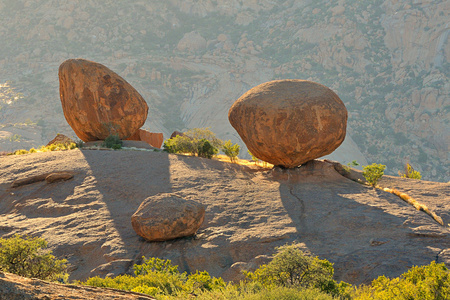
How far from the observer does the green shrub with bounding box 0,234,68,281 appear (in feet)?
25.1

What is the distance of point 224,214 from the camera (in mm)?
12219

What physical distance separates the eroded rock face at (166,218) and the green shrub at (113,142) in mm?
7946

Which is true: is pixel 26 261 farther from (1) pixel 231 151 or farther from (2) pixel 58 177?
(1) pixel 231 151

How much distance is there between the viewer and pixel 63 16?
9162 cm

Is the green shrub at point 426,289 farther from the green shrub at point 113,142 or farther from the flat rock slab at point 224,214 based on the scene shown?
the green shrub at point 113,142

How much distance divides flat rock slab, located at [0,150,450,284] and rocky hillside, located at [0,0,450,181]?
168 ft

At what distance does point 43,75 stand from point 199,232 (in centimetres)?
7855

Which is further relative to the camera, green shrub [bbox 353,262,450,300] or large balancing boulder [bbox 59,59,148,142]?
large balancing boulder [bbox 59,59,148,142]

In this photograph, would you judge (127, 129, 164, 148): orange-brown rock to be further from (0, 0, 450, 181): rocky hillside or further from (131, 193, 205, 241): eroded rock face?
(0, 0, 450, 181): rocky hillside

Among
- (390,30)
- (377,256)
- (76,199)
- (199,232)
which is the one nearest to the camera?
(377,256)

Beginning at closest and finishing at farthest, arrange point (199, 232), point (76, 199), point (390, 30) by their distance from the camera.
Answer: point (199, 232) < point (76, 199) < point (390, 30)

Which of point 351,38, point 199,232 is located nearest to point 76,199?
point 199,232

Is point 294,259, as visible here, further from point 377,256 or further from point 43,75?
point 43,75

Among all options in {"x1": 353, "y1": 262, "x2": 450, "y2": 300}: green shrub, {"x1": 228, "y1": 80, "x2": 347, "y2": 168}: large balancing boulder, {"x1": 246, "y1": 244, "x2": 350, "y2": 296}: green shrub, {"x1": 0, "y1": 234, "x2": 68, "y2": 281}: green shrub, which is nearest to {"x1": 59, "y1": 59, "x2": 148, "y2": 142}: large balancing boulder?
{"x1": 228, "y1": 80, "x2": 347, "y2": 168}: large balancing boulder
